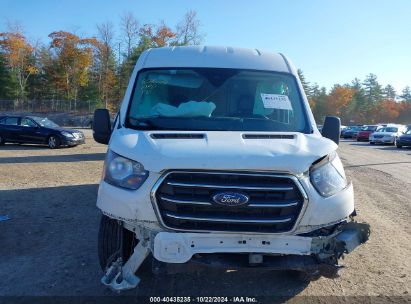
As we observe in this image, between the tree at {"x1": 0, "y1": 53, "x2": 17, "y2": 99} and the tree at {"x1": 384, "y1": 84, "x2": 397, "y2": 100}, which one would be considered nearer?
the tree at {"x1": 0, "y1": 53, "x2": 17, "y2": 99}

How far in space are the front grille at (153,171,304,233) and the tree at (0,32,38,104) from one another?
244 ft

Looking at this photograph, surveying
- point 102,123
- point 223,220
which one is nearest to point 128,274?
point 223,220

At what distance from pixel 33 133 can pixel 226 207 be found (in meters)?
19.8

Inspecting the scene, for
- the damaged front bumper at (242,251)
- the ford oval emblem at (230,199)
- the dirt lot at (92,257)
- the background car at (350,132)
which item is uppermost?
the ford oval emblem at (230,199)

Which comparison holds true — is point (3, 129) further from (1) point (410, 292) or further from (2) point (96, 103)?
(2) point (96, 103)

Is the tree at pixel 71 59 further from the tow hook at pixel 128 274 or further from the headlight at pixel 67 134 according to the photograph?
the tow hook at pixel 128 274

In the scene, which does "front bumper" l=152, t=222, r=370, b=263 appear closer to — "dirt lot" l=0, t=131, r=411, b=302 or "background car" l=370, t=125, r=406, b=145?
"dirt lot" l=0, t=131, r=411, b=302

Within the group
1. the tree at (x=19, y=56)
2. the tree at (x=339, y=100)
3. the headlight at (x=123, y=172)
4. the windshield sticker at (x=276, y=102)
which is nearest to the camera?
the headlight at (x=123, y=172)

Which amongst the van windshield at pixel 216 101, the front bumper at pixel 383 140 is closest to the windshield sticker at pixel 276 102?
the van windshield at pixel 216 101

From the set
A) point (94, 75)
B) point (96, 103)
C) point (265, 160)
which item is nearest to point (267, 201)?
point (265, 160)

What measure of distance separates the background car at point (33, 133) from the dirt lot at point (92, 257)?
1096cm

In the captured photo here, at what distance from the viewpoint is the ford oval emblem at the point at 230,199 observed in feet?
10.8

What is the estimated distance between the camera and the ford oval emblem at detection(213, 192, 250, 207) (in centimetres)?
329

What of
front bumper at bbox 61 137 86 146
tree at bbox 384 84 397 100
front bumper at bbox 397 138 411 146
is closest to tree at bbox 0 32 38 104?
front bumper at bbox 61 137 86 146
